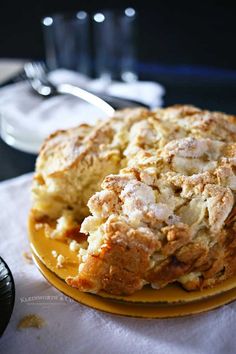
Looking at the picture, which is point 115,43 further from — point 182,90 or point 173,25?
point 173,25

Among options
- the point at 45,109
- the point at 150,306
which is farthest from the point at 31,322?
the point at 45,109

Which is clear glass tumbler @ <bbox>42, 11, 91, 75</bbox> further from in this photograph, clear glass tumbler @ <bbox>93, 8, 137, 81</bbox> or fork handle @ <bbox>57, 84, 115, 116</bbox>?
fork handle @ <bbox>57, 84, 115, 116</bbox>

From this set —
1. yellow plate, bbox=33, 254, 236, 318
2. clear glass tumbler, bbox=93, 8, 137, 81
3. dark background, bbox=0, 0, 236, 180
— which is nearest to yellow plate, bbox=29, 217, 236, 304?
yellow plate, bbox=33, 254, 236, 318

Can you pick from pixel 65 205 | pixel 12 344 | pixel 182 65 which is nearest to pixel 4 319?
pixel 12 344

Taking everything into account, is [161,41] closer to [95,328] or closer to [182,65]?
[182,65]

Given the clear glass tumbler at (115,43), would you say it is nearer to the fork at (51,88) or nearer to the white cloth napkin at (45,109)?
the white cloth napkin at (45,109)
